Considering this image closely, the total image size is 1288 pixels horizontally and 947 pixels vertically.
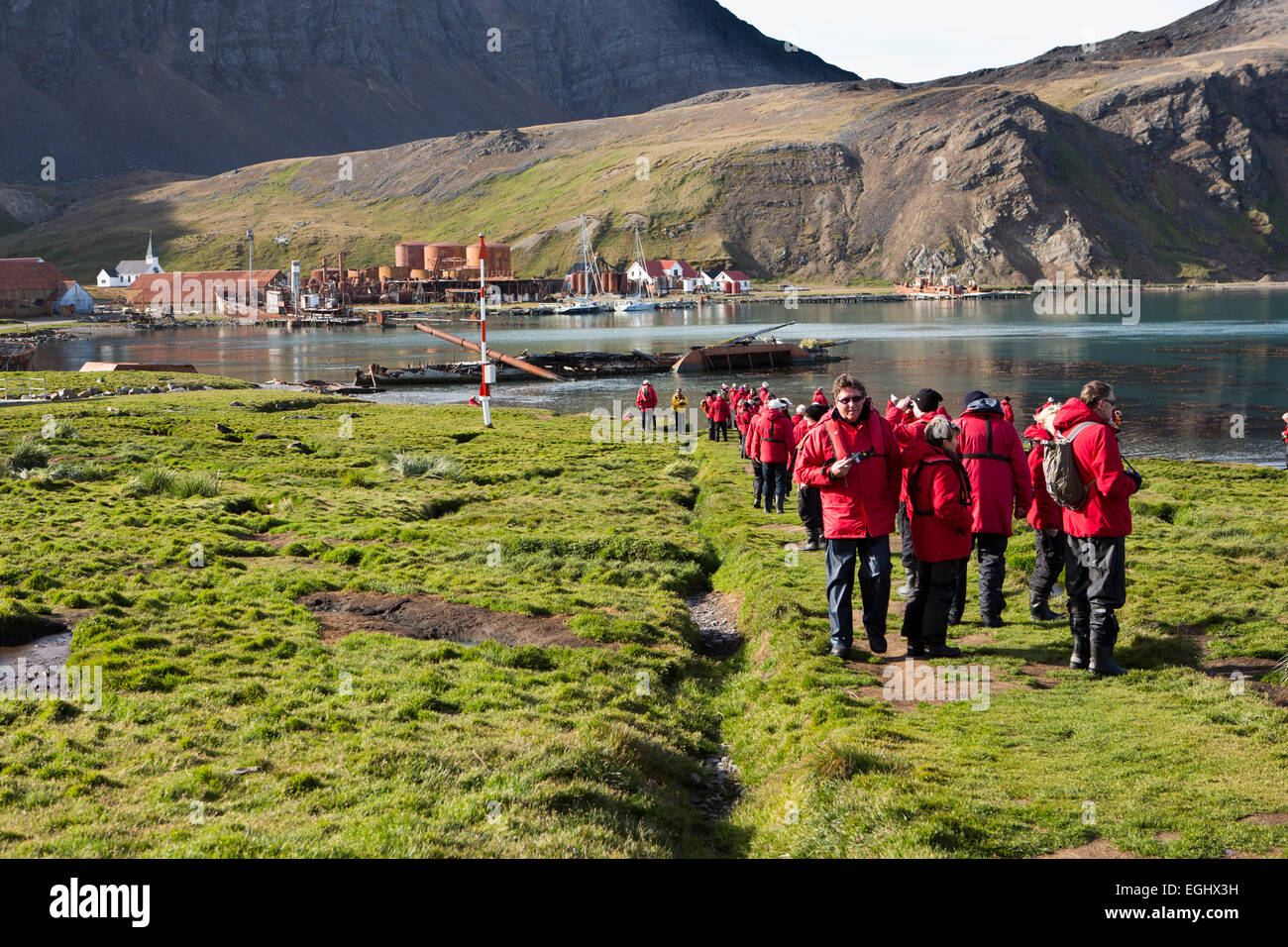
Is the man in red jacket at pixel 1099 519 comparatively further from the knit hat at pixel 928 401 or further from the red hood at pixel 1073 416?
the knit hat at pixel 928 401

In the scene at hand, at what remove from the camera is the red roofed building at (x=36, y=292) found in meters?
169

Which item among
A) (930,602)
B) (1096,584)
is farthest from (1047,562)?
(1096,584)

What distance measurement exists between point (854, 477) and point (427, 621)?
5.94 metres

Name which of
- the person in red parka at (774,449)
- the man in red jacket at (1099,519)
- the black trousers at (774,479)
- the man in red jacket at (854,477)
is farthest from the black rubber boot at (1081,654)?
A: the black trousers at (774,479)

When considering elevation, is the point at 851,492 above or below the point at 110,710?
above

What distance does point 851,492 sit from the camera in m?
11.4

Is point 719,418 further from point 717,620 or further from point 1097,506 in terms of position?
point 1097,506

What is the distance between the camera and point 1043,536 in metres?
13.3

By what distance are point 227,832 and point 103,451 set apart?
24.2 meters

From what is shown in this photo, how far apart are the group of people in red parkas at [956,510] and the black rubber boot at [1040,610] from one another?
0.06ft

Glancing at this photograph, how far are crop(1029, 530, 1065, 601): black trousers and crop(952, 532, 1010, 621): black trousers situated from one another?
63 cm

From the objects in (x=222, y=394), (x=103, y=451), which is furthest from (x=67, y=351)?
(x=103, y=451)

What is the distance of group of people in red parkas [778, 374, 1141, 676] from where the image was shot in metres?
10.5
